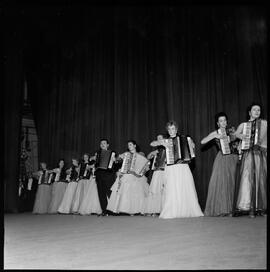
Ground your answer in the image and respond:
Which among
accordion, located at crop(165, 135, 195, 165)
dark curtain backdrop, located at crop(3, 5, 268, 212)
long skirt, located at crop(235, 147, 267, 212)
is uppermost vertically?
dark curtain backdrop, located at crop(3, 5, 268, 212)

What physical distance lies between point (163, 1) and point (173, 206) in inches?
170

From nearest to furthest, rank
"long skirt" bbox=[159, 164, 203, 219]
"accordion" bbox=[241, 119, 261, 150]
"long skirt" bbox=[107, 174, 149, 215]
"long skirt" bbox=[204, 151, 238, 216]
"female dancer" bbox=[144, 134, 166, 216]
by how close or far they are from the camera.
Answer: "accordion" bbox=[241, 119, 261, 150] → "long skirt" bbox=[204, 151, 238, 216] → "long skirt" bbox=[159, 164, 203, 219] → "female dancer" bbox=[144, 134, 166, 216] → "long skirt" bbox=[107, 174, 149, 215]

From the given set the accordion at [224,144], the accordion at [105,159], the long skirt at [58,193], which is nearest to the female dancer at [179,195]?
the accordion at [224,144]

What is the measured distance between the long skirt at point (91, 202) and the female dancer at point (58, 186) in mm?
1389

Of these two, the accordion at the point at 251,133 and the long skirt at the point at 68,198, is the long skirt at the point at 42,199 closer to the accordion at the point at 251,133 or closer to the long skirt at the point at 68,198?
the long skirt at the point at 68,198

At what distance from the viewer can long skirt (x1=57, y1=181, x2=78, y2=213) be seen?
9095mm

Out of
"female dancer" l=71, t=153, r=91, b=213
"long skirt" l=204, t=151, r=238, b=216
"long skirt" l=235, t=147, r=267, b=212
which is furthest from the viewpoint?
"female dancer" l=71, t=153, r=91, b=213

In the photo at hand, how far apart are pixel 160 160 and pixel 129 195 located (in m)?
0.83

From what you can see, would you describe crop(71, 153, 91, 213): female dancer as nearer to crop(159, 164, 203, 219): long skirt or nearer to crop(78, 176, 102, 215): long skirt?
crop(78, 176, 102, 215): long skirt

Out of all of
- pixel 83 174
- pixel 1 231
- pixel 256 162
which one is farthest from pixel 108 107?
pixel 1 231

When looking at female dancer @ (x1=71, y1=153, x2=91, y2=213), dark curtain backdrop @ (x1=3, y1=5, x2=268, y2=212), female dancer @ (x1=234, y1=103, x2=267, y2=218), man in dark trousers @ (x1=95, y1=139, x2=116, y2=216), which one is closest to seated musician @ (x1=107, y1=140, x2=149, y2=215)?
man in dark trousers @ (x1=95, y1=139, x2=116, y2=216)

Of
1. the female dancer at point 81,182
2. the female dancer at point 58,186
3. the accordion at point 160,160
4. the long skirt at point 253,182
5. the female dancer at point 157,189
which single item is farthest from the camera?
the female dancer at point 58,186

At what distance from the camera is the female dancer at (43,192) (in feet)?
33.1

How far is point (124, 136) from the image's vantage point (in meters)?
9.09
